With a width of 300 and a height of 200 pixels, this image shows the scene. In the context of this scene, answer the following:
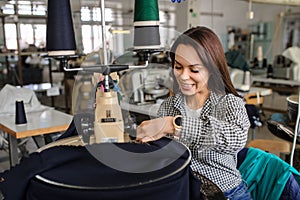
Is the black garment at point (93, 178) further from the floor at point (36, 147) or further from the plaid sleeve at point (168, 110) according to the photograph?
the plaid sleeve at point (168, 110)

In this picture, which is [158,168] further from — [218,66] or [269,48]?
[269,48]

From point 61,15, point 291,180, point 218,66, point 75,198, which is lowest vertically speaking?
point 291,180

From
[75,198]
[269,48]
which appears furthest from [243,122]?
[269,48]

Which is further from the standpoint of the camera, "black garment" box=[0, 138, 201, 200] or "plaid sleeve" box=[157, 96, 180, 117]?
"plaid sleeve" box=[157, 96, 180, 117]

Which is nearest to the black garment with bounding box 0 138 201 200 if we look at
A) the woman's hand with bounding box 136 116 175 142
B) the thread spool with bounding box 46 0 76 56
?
the woman's hand with bounding box 136 116 175 142

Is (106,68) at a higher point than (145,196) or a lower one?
higher

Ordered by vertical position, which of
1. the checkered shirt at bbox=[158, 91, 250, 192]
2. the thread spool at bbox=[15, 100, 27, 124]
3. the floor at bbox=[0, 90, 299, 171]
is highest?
the checkered shirt at bbox=[158, 91, 250, 192]

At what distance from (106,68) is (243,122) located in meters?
0.49

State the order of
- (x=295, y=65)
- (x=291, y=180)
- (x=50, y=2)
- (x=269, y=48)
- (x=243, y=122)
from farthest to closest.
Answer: (x=269, y=48) < (x=295, y=65) < (x=291, y=180) < (x=243, y=122) < (x=50, y=2)

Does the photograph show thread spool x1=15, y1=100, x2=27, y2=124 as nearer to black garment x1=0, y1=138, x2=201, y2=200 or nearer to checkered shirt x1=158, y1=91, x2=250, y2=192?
checkered shirt x1=158, y1=91, x2=250, y2=192

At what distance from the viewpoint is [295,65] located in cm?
464

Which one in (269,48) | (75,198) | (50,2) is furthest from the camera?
(269,48)

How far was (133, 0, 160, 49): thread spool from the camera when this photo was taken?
2.33 feet

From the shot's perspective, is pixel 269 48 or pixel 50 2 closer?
pixel 50 2
